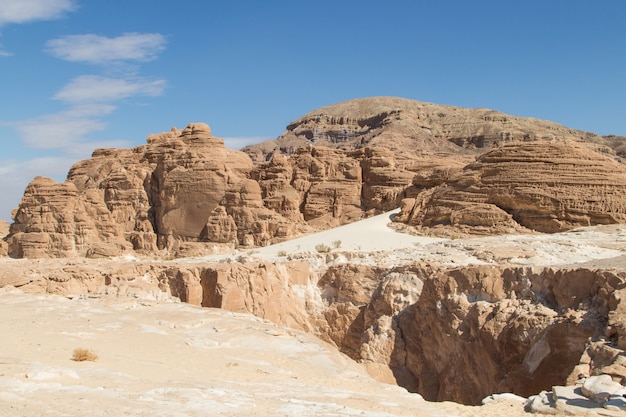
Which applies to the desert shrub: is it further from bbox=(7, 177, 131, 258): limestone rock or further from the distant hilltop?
bbox=(7, 177, 131, 258): limestone rock

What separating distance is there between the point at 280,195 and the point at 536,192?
15.2 meters

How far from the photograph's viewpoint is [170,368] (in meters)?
9.27

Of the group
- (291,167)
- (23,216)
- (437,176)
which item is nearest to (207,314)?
(437,176)

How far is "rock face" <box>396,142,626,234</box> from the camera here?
2133 cm

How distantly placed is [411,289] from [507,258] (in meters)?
2.79

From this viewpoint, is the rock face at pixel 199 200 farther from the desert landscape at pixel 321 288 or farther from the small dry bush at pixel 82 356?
the small dry bush at pixel 82 356

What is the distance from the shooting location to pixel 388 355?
15.7 meters

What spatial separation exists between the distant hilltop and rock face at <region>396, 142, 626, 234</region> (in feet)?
0.13

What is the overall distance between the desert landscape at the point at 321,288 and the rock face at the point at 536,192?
0.06 m

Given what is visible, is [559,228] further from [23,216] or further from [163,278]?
[23,216]

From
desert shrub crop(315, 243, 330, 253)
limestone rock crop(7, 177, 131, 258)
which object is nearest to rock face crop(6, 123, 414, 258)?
limestone rock crop(7, 177, 131, 258)

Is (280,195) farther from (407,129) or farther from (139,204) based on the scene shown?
(407,129)

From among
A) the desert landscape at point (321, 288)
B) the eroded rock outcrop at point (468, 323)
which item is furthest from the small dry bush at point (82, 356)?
the eroded rock outcrop at point (468, 323)

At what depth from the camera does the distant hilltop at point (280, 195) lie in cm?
2208
